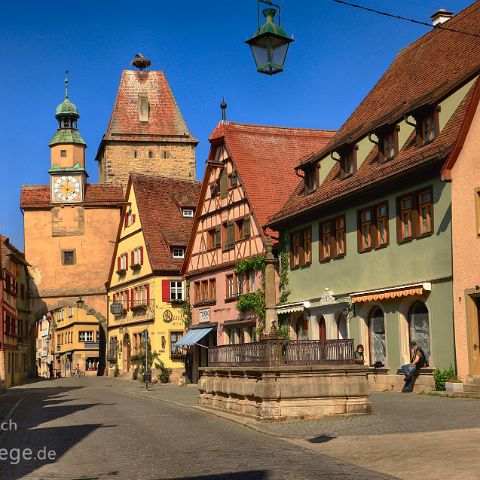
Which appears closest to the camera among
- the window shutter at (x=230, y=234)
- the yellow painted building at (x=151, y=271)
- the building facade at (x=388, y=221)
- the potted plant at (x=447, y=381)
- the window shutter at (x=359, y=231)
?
the potted plant at (x=447, y=381)

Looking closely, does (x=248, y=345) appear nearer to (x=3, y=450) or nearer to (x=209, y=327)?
(x=3, y=450)

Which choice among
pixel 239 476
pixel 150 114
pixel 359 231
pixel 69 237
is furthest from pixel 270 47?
pixel 150 114

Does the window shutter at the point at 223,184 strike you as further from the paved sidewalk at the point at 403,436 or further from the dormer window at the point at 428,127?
the paved sidewalk at the point at 403,436

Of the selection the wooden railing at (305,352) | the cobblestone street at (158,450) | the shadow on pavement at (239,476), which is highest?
the wooden railing at (305,352)

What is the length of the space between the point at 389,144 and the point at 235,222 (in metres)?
13.2

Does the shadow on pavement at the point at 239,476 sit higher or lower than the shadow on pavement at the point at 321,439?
lower

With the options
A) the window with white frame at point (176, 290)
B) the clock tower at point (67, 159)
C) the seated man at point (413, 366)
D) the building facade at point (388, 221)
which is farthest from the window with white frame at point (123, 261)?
the seated man at point (413, 366)

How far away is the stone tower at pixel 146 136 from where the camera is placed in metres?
84.8

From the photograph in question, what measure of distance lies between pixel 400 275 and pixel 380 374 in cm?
320

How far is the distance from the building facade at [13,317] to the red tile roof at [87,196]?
379cm

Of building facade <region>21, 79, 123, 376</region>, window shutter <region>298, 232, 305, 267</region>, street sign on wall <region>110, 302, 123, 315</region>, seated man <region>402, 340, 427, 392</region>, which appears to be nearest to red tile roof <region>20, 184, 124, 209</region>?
building facade <region>21, 79, 123, 376</region>

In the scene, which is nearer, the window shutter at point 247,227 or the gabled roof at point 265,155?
the gabled roof at point 265,155

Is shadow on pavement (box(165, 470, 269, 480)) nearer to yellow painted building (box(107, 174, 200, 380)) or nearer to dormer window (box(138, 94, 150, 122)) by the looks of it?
yellow painted building (box(107, 174, 200, 380))

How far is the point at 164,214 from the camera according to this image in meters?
54.3
